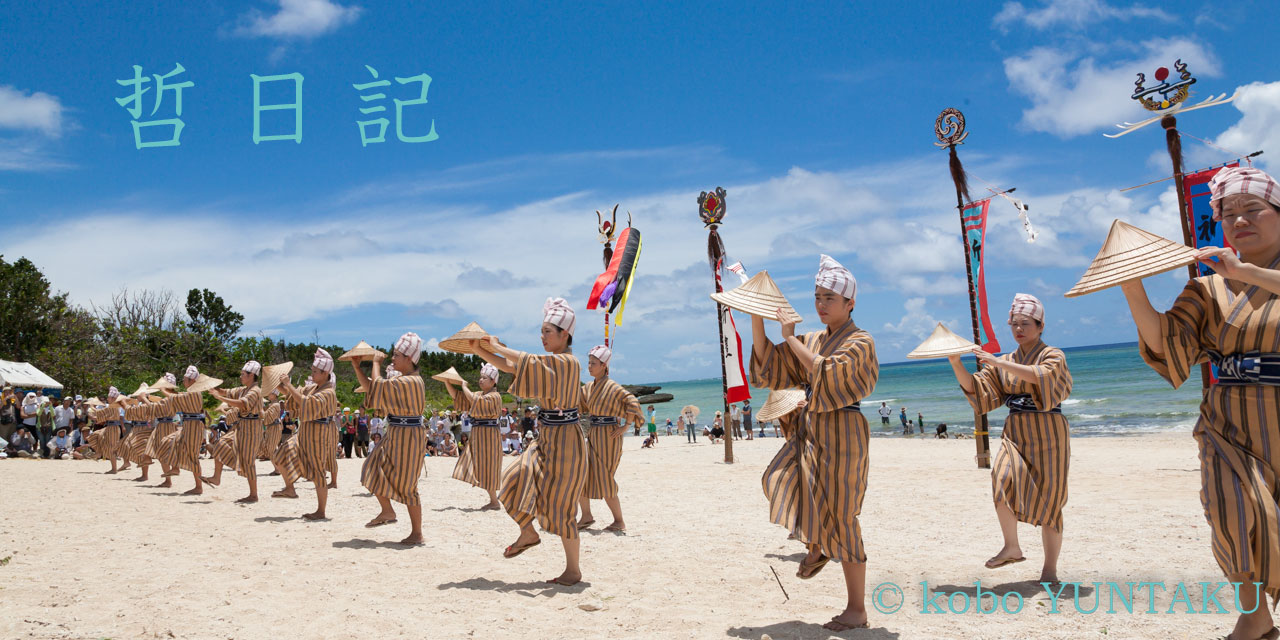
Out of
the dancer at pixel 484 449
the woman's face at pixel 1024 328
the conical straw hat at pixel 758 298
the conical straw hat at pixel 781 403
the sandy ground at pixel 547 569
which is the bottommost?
the sandy ground at pixel 547 569

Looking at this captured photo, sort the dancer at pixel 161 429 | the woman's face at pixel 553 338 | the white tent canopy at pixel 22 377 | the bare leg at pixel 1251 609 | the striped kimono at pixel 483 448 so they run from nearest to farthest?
the bare leg at pixel 1251 609
the woman's face at pixel 553 338
the striped kimono at pixel 483 448
the dancer at pixel 161 429
the white tent canopy at pixel 22 377

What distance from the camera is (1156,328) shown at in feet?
11.5

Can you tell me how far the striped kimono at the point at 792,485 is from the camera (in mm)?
4738

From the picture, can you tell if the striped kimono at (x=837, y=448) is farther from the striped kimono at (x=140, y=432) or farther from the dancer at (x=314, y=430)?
the striped kimono at (x=140, y=432)

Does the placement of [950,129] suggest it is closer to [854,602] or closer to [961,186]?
[961,186]

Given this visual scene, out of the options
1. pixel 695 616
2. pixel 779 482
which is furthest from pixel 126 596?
pixel 779 482

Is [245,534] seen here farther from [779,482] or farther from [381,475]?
[779,482]

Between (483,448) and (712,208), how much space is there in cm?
931

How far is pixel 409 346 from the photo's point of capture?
27.2ft

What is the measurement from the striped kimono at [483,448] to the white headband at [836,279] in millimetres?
6803

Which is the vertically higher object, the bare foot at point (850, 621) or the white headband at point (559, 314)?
the white headband at point (559, 314)

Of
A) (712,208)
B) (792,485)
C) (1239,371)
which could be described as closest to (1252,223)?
(1239,371)

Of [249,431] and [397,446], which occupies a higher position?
[249,431]

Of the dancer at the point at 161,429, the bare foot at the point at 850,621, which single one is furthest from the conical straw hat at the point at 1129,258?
the dancer at the point at 161,429
